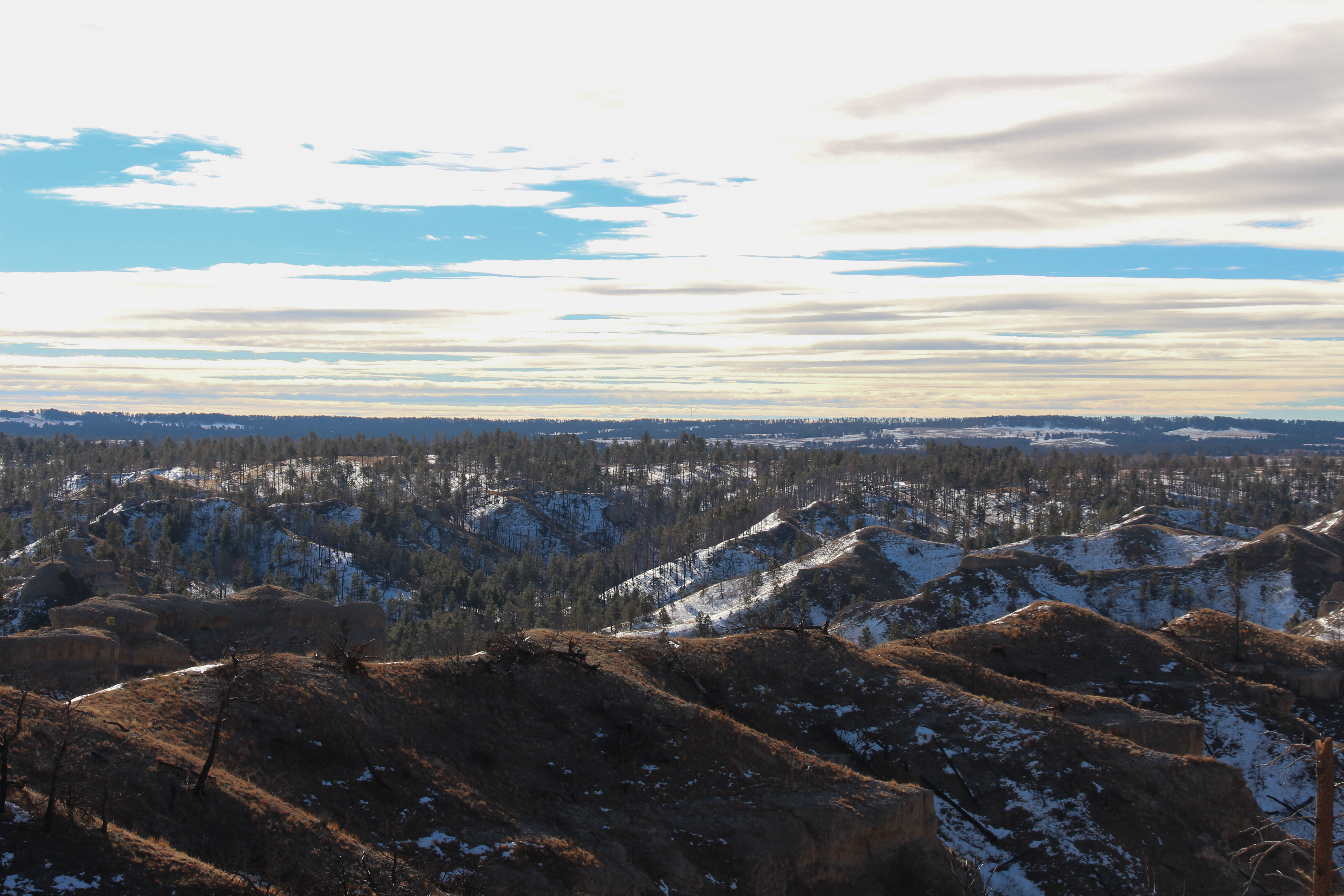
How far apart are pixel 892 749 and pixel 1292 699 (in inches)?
1292

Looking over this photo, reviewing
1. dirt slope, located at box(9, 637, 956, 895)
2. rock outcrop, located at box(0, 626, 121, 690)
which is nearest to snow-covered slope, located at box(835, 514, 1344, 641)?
dirt slope, located at box(9, 637, 956, 895)

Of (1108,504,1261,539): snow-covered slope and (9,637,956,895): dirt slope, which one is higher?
(9,637,956,895): dirt slope

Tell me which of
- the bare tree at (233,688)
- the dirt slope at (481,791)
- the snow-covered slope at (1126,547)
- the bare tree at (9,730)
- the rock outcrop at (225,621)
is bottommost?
the snow-covered slope at (1126,547)

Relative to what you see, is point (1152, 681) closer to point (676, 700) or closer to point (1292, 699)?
point (1292, 699)

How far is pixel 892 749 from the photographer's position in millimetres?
43938

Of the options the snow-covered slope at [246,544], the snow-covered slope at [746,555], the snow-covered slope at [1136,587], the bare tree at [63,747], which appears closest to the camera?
the bare tree at [63,747]

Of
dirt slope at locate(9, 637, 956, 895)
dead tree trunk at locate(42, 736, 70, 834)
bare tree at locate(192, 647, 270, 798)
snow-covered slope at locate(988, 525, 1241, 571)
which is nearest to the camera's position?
dead tree trunk at locate(42, 736, 70, 834)

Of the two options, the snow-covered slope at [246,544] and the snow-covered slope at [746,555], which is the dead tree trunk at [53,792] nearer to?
the snow-covered slope at [746,555]

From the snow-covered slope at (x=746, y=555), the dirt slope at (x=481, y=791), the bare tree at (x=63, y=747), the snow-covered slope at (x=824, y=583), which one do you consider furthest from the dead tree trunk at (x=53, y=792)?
the snow-covered slope at (x=746, y=555)

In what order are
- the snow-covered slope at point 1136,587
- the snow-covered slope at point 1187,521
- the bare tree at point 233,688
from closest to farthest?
1. the bare tree at point 233,688
2. the snow-covered slope at point 1136,587
3. the snow-covered slope at point 1187,521

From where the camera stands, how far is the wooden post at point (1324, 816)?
47.6ft

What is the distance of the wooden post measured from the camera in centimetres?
1452

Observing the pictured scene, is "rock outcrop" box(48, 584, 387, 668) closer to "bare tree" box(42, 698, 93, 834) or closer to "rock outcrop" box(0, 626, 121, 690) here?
"rock outcrop" box(0, 626, 121, 690)

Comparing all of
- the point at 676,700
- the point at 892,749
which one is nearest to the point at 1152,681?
the point at 892,749
